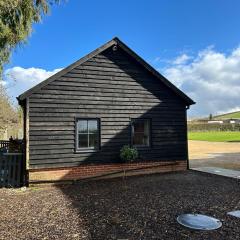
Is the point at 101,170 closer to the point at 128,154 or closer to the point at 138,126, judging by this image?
the point at 128,154

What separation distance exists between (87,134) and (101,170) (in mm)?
1541

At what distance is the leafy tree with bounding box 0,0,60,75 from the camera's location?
10.7 m

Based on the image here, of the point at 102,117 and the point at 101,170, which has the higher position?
the point at 102,117

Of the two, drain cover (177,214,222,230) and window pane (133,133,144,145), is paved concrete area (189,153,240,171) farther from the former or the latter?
drain cover (177,214,222,230)

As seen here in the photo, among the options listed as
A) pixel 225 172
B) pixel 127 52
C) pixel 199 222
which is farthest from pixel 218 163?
pixel 199 222

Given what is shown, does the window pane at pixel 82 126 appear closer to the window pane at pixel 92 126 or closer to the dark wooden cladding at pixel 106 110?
the window pane at pixel 92 126

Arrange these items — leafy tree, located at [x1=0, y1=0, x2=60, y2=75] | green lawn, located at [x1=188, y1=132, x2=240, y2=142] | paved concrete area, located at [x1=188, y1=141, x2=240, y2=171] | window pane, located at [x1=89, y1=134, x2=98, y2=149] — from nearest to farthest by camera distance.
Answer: leafy tree, located at [x1=0, y1=0, x2=60, y2=75] → window pane, located at [x1=89, y1=134, x2=98, y2=149] → paved concrete area, located at [x1=188, y1=141, x2=240, y2=171] → green lawn, located at [x1=188, y1=132, x2=240, y2=142]

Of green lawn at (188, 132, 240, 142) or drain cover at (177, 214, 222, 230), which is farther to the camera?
green lawn at (188, 132, 240, 142)

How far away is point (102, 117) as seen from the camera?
13641 millimetres

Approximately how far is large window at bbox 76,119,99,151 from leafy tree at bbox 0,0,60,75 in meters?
3.73

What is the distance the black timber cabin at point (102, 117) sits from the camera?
41.0 feet

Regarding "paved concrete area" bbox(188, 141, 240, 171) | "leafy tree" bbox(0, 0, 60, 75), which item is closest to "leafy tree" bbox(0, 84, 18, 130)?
"paved concrete area" bbox(188, 141, 240, 171)

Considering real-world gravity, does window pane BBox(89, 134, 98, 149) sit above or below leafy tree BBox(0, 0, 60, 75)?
below

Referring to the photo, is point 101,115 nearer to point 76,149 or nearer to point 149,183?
point 76,149
